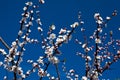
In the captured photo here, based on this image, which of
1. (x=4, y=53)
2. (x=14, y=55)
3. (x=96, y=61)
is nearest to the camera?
(x=14, y=55)

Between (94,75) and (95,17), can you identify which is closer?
(95,17)

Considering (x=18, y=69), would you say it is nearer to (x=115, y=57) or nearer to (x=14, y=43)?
(x=14, y=43)

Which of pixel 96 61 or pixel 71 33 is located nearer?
pixel 71 33

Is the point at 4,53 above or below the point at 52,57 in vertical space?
above

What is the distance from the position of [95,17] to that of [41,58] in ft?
4.91

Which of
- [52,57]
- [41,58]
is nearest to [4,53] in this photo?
[41,58]

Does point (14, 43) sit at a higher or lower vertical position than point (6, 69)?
higher

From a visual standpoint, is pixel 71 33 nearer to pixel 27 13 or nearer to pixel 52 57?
pixel 52 57

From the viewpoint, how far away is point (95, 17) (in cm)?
716

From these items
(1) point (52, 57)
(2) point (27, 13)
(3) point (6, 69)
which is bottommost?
(1) point (52, 57)

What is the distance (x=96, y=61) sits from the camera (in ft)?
25.7

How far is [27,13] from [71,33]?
1945 mm

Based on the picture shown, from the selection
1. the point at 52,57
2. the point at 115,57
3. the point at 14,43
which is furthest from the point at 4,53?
the point at 115,57

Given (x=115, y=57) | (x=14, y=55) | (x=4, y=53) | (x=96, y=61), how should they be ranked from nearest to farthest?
(x=14, y=55)
(x=4, y=53)
(x=96, y=61)
(x=115, y=57)
